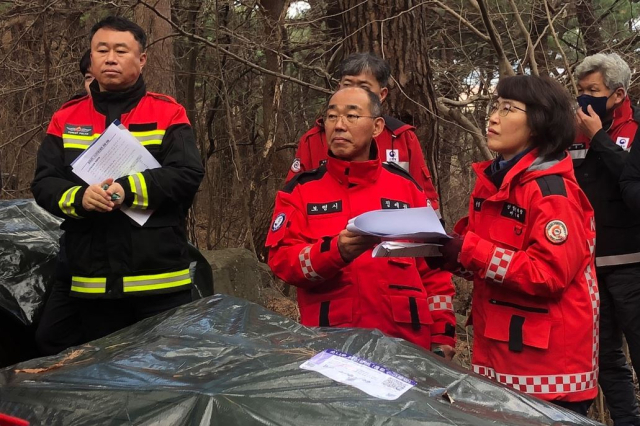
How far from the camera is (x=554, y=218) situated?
2.63m

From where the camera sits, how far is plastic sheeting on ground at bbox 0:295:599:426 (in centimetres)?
147

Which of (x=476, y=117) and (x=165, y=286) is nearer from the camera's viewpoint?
(x=165, y=286)

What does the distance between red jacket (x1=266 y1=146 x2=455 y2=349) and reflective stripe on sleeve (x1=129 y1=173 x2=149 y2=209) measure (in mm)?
499

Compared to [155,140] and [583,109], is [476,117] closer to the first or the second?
[583,109]

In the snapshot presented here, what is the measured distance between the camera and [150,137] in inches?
123

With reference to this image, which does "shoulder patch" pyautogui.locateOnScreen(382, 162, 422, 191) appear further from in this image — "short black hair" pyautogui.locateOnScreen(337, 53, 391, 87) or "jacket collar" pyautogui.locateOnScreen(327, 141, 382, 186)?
"short black hair" pyautogui.locateOnScreen(337, 53, 391, 87)

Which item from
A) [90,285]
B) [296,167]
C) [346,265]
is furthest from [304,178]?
[90,285]

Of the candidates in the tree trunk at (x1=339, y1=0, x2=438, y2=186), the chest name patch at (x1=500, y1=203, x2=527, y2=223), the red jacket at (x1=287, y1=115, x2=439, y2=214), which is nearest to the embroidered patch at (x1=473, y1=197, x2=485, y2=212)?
the chest name patch at (x1=500, y1=203, x2=527, y2=223)

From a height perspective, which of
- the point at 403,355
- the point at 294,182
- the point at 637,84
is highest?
the point at 637,84

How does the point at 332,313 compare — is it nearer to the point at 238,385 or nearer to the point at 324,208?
the point at 324,208

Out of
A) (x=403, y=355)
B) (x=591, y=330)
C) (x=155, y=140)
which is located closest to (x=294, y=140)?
(x=155, y=140)

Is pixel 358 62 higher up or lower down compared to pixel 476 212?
higher up

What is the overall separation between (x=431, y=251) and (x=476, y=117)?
4.61 metres

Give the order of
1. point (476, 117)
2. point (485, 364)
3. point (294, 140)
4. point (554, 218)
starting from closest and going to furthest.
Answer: point (554, 218)
point (485, 364)
point (476, 117)
point (294, 140)
